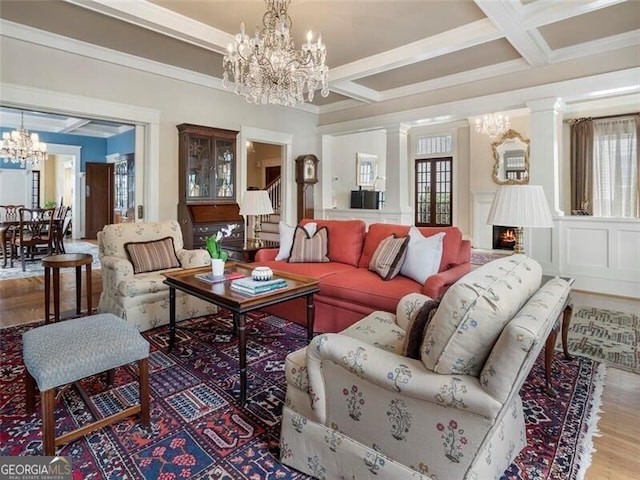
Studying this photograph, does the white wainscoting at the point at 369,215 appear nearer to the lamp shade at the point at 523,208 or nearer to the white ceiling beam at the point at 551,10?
the white ceiling beam at the point at 551,10

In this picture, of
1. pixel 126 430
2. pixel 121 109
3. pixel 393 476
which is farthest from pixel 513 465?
pixel 121 109

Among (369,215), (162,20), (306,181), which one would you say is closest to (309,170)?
(306,181)

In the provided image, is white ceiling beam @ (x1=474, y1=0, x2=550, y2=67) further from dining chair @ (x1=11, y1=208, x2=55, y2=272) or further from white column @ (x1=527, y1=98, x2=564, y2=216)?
dining chair @ (x1=11, y1=208, x2=55, y2=272)

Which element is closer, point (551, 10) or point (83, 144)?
point (551, 10)

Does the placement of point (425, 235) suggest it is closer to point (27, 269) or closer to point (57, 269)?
point (57, 269)

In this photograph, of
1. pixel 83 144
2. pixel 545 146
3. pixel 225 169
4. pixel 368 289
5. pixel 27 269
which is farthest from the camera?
pixel 83 144

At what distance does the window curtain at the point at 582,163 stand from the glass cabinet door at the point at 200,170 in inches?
262

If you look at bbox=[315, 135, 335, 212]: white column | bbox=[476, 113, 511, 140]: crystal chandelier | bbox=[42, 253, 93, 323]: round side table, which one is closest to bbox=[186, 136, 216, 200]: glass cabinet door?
bbox=[42, 253, 93, 323]: round side table

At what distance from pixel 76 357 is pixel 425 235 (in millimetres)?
2801

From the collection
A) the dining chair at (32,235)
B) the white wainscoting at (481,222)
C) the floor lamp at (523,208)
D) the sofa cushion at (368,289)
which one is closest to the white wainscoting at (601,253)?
the floor lamp at (523,208)

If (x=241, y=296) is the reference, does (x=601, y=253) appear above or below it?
above

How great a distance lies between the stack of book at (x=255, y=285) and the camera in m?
2.41

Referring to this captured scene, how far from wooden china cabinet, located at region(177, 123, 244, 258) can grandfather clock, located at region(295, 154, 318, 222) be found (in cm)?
158

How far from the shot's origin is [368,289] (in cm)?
295
